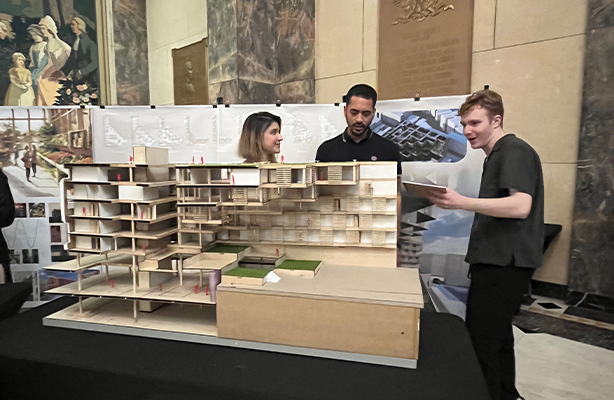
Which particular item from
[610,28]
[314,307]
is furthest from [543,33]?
[314,307]

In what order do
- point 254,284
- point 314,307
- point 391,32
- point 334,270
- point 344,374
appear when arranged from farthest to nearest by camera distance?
point 391,32, point 334,270, point 254,284, point 314,307, point 344,374

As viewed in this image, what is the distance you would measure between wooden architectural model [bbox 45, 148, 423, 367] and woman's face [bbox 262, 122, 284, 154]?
71 centimetres

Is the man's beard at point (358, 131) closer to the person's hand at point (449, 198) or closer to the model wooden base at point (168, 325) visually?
the person's hand at point (449, 198)

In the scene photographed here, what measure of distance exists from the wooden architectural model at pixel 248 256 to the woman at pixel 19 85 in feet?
17.3

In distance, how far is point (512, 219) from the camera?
2027 mm

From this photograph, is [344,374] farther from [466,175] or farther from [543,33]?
[543,33]

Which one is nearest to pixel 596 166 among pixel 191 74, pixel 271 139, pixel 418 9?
pixel 418 9

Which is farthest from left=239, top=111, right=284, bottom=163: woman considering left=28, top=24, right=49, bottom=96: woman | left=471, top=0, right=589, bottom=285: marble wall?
left=28, top=24, right=49, bottom=96: woman

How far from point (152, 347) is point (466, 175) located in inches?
123

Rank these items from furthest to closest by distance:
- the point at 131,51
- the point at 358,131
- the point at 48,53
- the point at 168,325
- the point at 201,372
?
the point at 131,51 < the point at 48,53 < the point at 358,131 < the point at 168,325 < the point at 201,372

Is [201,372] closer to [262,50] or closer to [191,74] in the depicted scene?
[262,50]

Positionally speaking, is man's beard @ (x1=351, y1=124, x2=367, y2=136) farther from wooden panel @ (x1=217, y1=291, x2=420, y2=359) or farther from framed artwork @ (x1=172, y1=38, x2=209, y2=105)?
framed artwork @ (x1=172, y1=38, x2=209, y2=105)

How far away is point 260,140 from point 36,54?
5.44 metres

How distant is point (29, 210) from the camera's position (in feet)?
13.1
